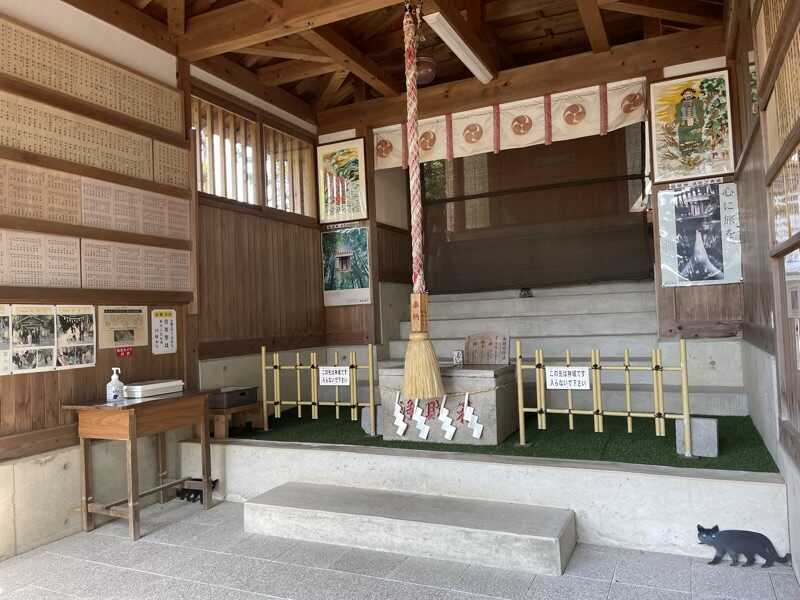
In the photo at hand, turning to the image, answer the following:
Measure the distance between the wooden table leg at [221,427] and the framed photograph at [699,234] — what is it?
3.89m

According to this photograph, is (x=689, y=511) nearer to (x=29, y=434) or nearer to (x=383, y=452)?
(x=383, y=452)

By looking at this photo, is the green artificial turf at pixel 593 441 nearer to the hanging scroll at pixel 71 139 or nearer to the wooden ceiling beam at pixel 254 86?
the hanging scroll at pixel 71 139

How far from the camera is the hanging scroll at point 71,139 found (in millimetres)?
3521

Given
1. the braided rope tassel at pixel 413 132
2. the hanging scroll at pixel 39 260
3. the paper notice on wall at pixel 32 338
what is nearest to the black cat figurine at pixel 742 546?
the braided rope tassel at pixel 413 132

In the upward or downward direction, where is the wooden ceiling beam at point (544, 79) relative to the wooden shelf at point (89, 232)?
upward

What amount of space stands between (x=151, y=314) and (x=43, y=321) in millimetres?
857

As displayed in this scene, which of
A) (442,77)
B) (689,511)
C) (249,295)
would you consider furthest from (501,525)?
(442,77)

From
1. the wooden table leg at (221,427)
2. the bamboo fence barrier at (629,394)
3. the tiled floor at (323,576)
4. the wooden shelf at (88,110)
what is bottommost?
the tiled floor at (323,576)

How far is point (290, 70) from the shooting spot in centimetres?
577

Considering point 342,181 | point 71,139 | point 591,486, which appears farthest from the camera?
point 342,181

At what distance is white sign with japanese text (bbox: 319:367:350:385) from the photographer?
Result: 14.7 ft

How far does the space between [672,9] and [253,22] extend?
3.43m

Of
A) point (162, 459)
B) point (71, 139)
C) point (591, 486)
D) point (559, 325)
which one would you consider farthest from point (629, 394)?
point (71, 139)

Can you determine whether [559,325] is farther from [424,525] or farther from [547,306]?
[424,525]
